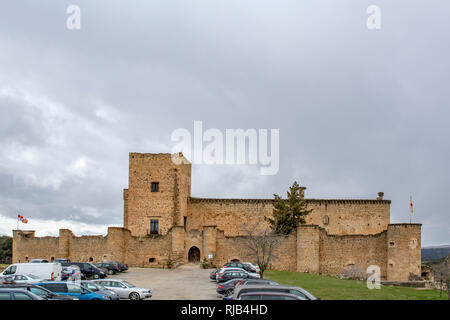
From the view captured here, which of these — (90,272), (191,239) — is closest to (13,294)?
(90,272)

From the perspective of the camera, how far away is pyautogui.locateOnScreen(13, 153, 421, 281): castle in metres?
44.8

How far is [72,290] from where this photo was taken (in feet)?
66.1

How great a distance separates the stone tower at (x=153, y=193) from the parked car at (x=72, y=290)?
99.4 ft

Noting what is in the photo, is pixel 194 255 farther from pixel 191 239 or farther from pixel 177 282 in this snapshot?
pixel 177 282

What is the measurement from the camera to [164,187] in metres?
51.0

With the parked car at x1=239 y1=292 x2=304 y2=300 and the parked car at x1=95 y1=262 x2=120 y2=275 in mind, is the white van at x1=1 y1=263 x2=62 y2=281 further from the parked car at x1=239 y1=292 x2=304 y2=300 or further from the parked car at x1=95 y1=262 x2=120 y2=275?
the parked car at x1=239 y1=292 x2=304 y2=300

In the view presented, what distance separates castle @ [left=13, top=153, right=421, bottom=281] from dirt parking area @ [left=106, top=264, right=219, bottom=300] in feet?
10.2

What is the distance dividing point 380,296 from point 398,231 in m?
19.4

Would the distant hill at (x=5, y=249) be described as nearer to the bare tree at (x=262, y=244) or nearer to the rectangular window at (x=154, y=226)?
the rectangular window at (x=154, y=226)

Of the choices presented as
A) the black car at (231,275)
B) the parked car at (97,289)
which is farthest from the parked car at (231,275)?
the parked car at (97,289)

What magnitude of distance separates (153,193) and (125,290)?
90.2ft

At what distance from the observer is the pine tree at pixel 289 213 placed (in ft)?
165
